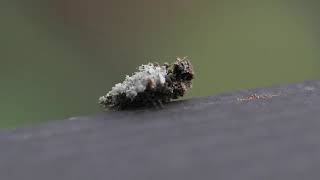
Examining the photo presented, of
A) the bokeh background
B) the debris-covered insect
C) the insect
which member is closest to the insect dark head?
the debris-covered insect

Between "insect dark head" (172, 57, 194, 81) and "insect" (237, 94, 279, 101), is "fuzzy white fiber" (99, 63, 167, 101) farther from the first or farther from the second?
"insect" (237, 94, 279, 101)

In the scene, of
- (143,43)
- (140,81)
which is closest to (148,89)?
(140,81)

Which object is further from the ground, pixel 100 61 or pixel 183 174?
pixel 100 61

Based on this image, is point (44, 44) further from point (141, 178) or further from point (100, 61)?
point (141, 178)

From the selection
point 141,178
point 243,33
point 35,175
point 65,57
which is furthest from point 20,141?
point 243,33

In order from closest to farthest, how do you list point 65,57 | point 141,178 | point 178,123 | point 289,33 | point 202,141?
point 141,178 → point 202,141 → point 178,123 → point 65,57 → point 289,33

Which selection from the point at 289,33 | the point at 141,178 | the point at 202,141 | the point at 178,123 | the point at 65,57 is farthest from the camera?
the point at 289,33

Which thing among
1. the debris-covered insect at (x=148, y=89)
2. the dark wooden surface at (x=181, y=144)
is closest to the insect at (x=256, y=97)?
the dark wooden surface at (x=181, y=144)

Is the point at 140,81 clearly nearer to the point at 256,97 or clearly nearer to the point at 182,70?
the point at 182,70
